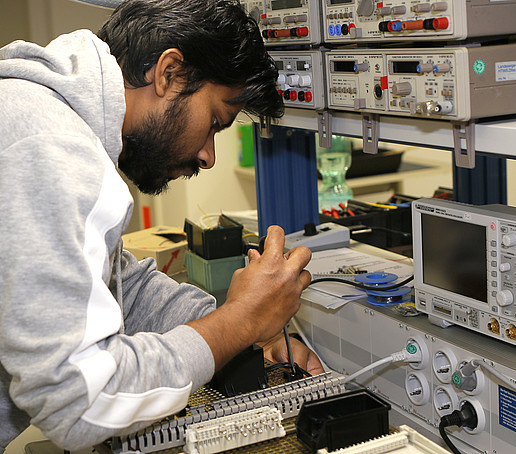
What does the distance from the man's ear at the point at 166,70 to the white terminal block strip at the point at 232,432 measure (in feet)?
1.70

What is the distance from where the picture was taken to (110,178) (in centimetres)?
86

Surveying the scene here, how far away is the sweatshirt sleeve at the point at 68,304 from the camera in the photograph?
0.78 meters

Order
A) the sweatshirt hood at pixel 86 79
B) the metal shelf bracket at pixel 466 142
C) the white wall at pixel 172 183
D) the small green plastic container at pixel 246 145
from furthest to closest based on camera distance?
the small green plastic container at pixel 246 145, the white wall at pixel 172 183, the metal shelf bracket at pixel 466 142, the sweatshirt hood at pixel 86 79

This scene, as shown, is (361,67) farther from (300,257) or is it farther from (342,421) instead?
(342,421)

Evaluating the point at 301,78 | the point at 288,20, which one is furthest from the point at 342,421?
the point at 288,20

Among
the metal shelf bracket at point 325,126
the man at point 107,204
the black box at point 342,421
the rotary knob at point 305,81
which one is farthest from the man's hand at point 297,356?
the rotary knob at point 305,81

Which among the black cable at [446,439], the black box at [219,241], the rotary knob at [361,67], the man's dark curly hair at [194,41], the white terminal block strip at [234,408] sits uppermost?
the man's dark curly hair at [194,41]

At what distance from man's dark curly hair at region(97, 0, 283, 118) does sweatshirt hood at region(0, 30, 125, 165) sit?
10 cm

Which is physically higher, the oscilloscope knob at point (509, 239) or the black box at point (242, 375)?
the oscilloscope knob at point (509, 239)

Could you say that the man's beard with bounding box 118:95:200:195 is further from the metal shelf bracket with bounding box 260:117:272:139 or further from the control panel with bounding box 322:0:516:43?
the metal shelf bracket with bounding box 260:117:272:139

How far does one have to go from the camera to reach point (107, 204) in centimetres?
85

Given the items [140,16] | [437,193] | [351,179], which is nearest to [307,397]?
[140,16]

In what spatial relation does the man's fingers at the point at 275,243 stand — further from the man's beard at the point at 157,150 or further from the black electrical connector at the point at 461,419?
the black electrical connector at the point at 461,419

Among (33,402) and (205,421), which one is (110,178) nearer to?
(33,402)
